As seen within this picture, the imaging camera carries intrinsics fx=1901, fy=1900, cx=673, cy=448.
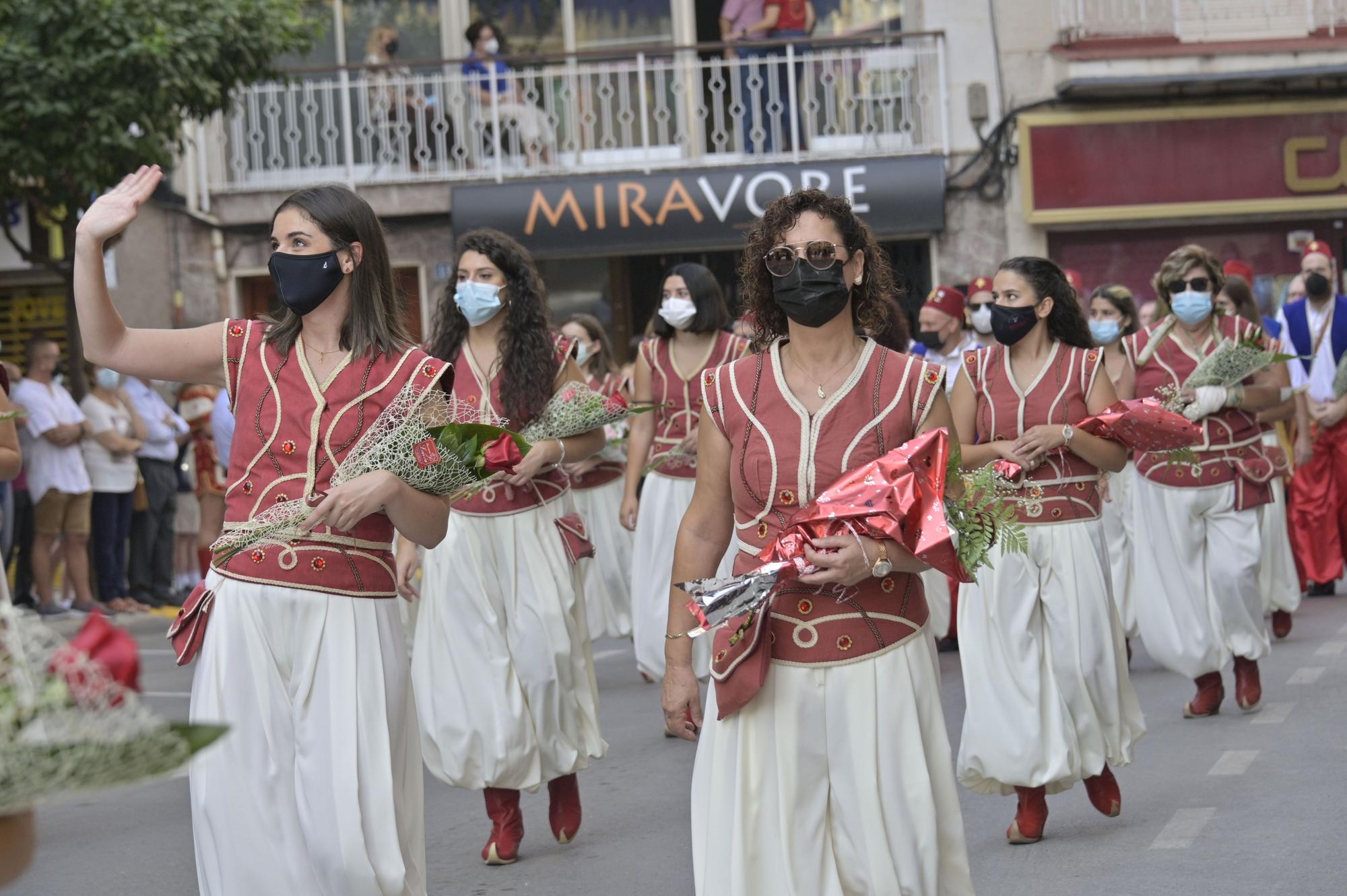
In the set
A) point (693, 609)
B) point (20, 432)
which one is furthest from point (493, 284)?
point (20, 432)

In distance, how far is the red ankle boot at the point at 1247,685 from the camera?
9781 mm

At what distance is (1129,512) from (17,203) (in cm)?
1113

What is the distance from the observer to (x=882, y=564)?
181 inches

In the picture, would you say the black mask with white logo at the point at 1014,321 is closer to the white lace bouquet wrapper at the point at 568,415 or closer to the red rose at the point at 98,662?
the white lace bouquet wrapper at the point at 568,415

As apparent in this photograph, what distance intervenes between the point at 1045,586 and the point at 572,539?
1.97m

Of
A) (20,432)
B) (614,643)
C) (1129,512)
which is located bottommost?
(614,643)

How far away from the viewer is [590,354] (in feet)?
45.3

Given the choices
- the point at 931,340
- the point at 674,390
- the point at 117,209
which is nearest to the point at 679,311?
the point at 674,390

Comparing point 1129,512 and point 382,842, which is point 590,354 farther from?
point 382,842

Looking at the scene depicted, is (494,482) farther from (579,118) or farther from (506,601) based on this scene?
(579,118)

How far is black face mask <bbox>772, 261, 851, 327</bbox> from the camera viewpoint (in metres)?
4.96

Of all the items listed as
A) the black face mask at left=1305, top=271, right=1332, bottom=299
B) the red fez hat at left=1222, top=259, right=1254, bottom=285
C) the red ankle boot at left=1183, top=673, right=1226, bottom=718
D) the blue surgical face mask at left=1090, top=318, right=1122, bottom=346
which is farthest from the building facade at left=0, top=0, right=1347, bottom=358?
the red ankle boot at left=1183, top=673, right=1226, bottom=718

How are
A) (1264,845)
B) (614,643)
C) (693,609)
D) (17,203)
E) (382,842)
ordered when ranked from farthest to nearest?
1. (17,203)
2. (614,643)
3. (1264,845)
4. (382,842)
5. (693,609)

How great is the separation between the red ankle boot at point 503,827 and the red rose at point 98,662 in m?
4.94
